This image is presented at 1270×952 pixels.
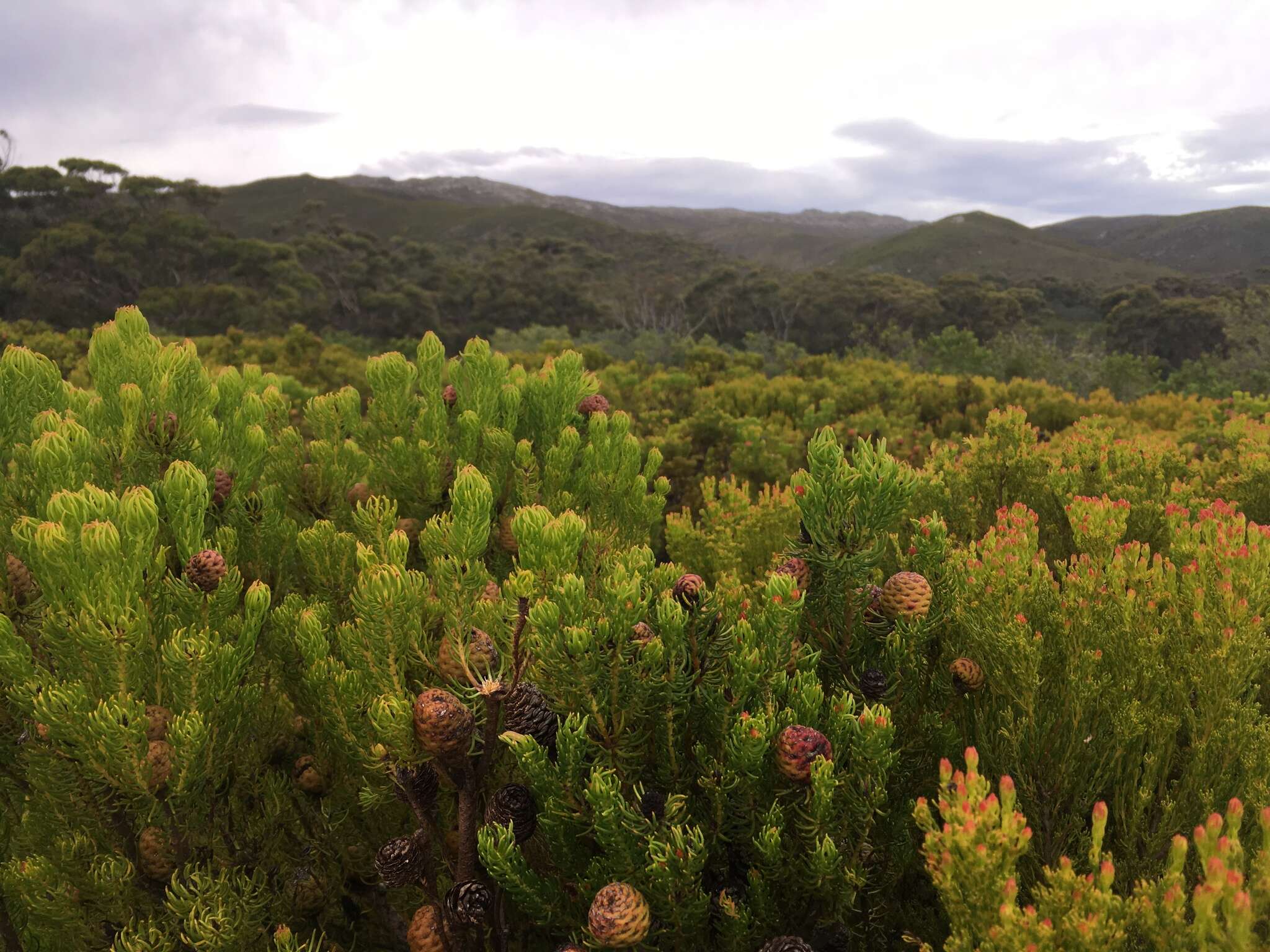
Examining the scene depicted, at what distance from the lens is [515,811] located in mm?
1853

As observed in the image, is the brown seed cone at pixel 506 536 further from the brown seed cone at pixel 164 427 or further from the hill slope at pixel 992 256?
the hill slope at pixel 992 256

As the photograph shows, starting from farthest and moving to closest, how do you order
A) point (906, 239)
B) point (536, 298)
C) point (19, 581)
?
1. point (906, 239)
2. point (536, 298)
3. point (19, 581)

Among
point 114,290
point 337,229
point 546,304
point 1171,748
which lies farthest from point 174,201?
point 1171,748

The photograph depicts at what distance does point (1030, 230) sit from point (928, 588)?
431ft

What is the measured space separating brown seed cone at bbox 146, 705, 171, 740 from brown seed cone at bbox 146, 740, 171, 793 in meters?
0.04

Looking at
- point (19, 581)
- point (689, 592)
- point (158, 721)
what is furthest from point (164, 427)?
point (689, 592)

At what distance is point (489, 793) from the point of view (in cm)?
234

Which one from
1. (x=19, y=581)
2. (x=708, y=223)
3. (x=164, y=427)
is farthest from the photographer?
(x=708, y=223)

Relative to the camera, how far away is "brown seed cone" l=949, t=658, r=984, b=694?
7.09 ft

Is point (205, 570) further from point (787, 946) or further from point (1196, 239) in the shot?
point (1196, 239)

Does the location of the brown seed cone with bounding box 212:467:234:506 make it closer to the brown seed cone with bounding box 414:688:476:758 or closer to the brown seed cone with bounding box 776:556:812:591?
the brown seed cone with bounding box 414:688:476:758

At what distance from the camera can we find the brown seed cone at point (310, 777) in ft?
8.03

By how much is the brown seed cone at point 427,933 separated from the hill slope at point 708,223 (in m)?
110

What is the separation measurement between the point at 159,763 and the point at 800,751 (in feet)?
5.85
